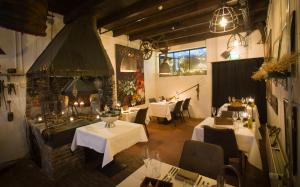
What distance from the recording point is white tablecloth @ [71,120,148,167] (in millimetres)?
2312

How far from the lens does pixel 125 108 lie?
4.70 metres

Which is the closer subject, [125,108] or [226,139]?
[226,139]

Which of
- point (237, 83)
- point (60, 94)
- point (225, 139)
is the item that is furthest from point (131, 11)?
point (237, 83)

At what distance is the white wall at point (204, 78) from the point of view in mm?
5562

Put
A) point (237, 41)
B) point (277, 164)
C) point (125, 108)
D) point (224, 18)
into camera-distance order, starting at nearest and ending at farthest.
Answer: point (277, 164) → point (224, 18) → point (125, 108) → point (237, 41)

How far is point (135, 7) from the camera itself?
3.65 m

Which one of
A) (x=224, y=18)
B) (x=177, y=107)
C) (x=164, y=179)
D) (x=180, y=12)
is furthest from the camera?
(x=177, y=107)

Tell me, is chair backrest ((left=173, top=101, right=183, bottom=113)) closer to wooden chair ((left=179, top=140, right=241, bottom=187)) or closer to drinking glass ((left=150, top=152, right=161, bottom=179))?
wooden chair ((left=179, top=140, right=241, bottom=187))

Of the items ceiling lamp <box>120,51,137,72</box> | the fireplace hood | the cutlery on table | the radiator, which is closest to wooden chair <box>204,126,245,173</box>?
the radiator

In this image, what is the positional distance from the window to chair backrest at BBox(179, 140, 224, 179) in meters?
4.97

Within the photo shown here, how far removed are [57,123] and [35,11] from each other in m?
1.96

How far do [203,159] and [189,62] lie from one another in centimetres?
570

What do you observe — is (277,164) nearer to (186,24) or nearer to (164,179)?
(164,179)

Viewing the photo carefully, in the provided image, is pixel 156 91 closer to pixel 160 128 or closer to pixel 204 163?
pixel 160 128
